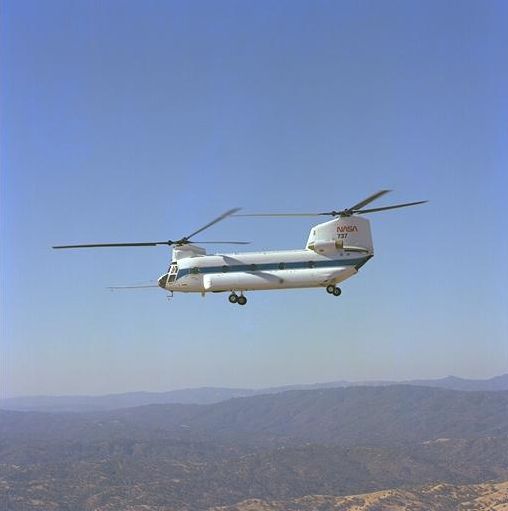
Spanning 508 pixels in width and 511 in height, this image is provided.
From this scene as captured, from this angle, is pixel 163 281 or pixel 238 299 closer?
pixel 238 299

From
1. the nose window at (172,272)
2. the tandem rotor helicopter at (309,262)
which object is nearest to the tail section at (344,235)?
the tandem rotor helicopter at (309,262)

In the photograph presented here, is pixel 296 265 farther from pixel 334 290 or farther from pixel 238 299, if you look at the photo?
pixel 238 299

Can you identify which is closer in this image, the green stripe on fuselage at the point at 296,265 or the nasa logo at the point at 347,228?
the green stripe on fuselage at the point at 296,265

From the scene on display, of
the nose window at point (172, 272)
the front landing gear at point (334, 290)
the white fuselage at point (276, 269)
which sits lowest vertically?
the front landing gear at point (334, 290)

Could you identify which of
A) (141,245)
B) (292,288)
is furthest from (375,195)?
(141,245)

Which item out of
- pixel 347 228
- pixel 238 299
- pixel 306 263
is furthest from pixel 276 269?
pixel 347 228

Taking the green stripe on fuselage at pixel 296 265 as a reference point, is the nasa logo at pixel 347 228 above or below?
above

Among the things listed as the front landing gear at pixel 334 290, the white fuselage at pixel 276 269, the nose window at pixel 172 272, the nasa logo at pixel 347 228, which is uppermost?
the nasa logo at pixel 347 228

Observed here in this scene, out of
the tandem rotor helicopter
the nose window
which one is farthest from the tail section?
the nose window

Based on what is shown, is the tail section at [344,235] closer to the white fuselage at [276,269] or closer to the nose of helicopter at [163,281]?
the white fuselage at [276,269]

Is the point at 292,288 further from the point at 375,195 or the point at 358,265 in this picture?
the point at 375,195

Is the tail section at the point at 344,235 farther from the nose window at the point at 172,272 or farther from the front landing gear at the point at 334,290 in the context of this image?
the nose window at the point at 172,272
